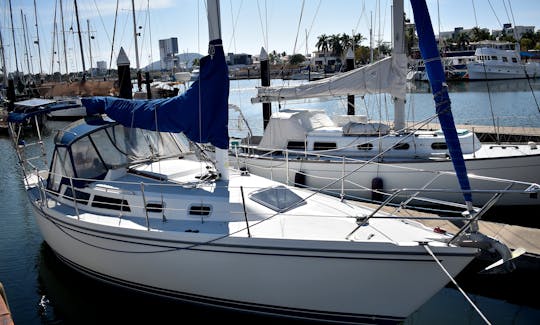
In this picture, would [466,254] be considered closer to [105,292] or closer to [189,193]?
[189,193]

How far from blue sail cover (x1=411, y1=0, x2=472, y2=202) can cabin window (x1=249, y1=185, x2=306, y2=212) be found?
275 cm

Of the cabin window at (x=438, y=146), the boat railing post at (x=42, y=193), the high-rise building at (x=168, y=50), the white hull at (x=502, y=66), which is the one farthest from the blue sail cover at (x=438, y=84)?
the white hull at (x=502, y=66)

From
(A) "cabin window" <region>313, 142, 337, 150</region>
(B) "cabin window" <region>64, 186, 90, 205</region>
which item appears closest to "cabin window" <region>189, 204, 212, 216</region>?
(B) "cabin window" <region>64, 186, 90, 205</region>

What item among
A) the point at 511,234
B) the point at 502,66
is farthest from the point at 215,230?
the point at 502,66

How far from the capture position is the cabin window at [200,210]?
8591 mm

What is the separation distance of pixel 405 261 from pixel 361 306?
109 cm

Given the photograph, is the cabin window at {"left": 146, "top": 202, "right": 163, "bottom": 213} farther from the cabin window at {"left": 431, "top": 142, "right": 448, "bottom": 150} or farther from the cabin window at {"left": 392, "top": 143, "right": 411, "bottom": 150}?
the cabin window at {"left": 431, "top": 142, "right": 448, "bottom": 150}

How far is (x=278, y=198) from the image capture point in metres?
8.71

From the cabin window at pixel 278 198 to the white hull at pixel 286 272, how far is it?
4.07 feet

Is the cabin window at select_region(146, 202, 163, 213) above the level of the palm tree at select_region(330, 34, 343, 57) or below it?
below

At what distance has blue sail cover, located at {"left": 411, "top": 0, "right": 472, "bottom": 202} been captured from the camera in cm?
700

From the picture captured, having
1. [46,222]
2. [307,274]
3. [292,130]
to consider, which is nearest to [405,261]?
[307,274]

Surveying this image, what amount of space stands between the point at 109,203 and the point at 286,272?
12.8 feet

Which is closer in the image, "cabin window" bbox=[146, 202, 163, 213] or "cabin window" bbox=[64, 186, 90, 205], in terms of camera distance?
"cabin window" bbox=[146, 202, 163, 213]
